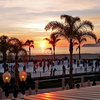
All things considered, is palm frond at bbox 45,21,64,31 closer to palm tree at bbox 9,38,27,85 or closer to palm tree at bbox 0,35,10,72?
palm tree at bbox 9,38,27,85

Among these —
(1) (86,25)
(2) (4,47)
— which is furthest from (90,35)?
(2) (4,47)

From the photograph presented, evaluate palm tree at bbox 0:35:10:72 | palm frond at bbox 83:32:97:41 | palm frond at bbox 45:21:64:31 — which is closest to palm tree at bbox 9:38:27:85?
palm tree at bbox 0:35:10:72

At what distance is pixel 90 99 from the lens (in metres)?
10.4

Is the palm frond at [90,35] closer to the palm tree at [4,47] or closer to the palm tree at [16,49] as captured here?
the palm tree at [16,49]

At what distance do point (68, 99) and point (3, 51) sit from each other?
54.4ft

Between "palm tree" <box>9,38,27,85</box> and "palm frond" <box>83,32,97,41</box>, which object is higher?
"palm frond" <box>83,32,97,41</box>

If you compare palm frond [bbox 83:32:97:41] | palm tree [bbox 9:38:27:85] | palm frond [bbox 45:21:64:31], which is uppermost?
palm frond [bbox 45:21:64:31]

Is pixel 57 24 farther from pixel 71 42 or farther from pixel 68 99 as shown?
pixel 68 99

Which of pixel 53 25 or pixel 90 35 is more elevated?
pixel 53 25

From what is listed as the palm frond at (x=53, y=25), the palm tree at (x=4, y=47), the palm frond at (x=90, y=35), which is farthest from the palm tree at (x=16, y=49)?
the palm frond at (x=90, y=35)

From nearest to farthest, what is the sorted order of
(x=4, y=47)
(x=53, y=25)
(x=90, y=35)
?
(x=53, y=25)
(x=90, y=35)
(x=4, y=47)

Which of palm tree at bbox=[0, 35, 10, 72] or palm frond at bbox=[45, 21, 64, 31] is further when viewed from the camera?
palm tree at bbox=[0, 35, 10, 72]

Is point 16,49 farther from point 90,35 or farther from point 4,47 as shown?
point 90,35

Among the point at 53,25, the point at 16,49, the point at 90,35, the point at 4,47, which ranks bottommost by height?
the point at 16,49
